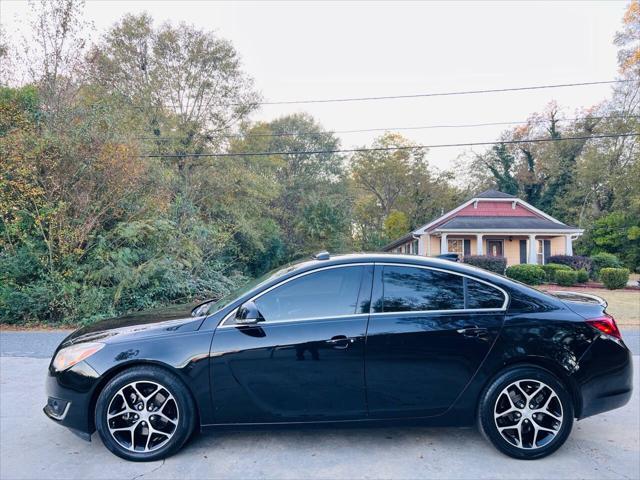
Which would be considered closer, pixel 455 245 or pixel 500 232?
pixel 500 232

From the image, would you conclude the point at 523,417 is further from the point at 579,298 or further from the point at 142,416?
the point at 142,416

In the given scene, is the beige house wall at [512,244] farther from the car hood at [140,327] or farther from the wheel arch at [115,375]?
the wheel arch at [115,375]

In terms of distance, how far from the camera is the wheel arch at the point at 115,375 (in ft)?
10.1

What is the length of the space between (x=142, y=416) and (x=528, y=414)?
9.37 ft

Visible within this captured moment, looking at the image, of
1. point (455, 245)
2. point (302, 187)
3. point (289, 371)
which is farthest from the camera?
point (302, 187)

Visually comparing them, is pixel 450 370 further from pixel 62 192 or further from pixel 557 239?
pixel 557 239

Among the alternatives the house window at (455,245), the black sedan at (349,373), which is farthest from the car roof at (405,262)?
the house window at (455,245)

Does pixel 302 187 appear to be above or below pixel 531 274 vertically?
above

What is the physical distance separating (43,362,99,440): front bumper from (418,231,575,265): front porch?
24.2 metres

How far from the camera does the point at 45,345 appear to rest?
21.9 ft

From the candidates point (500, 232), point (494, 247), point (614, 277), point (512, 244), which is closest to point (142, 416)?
point (614, 277)

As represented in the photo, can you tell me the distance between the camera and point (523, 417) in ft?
10.2

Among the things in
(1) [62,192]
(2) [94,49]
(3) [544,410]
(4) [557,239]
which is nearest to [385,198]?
(4) [557,239]

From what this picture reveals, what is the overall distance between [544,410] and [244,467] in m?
2.24
